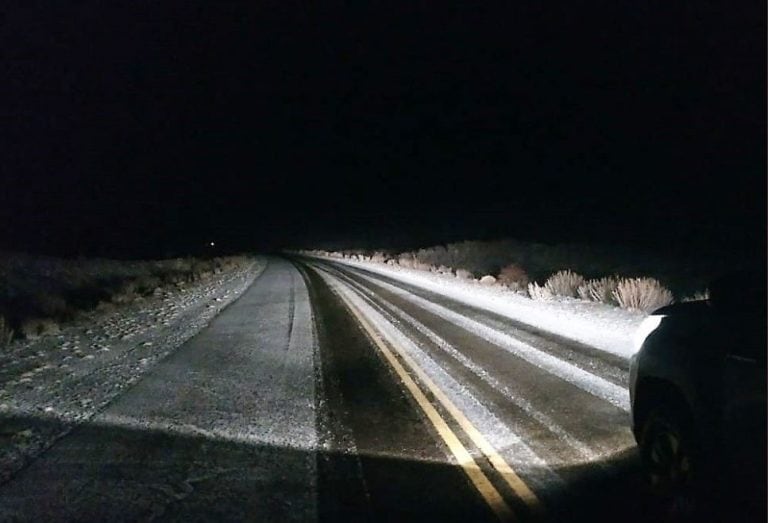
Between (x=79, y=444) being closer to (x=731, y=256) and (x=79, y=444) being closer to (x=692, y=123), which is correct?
(x=731, y=256)

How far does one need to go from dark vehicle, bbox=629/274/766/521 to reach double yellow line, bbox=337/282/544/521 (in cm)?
101

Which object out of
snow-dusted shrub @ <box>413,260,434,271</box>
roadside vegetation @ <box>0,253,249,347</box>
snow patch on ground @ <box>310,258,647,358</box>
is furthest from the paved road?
snow-dusted shrub @ <box>413,260,434,271</box>

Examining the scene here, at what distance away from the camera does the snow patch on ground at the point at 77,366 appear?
769 centimetres

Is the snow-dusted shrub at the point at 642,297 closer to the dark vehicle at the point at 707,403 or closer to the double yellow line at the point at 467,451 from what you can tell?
the double yellow line at the point at 467,451

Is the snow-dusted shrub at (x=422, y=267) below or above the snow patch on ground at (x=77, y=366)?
above

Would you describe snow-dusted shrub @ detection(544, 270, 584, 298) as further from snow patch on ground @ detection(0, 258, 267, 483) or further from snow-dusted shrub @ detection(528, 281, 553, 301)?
snow patch on ground @ detection(0, 258, 267, 483)

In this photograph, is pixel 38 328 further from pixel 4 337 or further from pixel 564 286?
pixel 564 286

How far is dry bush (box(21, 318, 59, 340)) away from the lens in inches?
→ 637

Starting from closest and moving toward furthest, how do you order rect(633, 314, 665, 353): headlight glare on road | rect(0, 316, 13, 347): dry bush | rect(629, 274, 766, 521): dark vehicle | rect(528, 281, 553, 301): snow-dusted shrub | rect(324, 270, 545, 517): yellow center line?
rect(629, 274, 766, 521): dark vehicle → rect(633, 314, 665, 353): headlight glare on road → rect(324, 270, 545, 517): yellow center line → rect(0, 316, 13, 347): dry bush → rect(528, 281, 553, 301): snow-dusted shrub

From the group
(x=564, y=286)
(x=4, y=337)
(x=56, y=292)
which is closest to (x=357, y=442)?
(x=4, y=337)

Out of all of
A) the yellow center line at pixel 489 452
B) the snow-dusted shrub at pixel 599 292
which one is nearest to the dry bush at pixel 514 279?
the snow-dusted shrub at pixel 599 292

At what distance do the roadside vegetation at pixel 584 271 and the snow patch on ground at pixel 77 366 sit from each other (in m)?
10.9

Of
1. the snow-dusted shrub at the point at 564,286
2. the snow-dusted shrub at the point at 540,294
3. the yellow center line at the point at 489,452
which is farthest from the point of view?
the snow-dusted shrub at the point at 564,286

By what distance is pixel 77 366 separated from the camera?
11.8 metres
